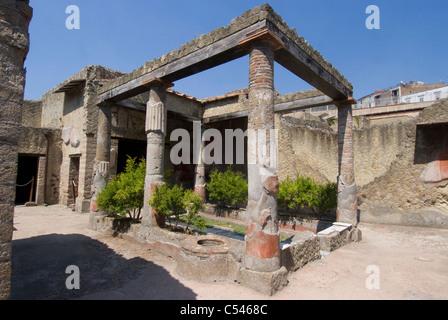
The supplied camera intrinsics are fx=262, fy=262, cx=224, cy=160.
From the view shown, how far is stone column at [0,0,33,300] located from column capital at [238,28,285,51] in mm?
2948

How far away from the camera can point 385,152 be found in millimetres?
9781

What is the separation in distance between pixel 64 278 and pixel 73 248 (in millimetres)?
1692

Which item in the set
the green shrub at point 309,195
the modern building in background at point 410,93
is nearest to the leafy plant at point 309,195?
the green shrub at point 309,195

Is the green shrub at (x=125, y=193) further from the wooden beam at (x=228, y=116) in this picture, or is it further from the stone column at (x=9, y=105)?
the wooden beam at (x=228, y=116)

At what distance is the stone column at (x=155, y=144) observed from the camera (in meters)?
5.97

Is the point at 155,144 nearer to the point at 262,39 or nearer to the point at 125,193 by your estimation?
the point at 125,193

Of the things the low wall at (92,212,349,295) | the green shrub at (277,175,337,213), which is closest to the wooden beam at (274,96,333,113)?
the green shrub at (277,175,337,213)

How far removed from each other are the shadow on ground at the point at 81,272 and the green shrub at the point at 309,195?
15.5ft

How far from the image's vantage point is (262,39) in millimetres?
4180

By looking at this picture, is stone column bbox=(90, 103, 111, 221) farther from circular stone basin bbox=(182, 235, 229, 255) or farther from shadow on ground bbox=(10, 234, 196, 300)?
circular stone basin bbox=(182, 235, 229, 255)

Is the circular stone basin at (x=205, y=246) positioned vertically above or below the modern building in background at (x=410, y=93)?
below

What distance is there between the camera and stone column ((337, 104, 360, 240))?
678 centimetres

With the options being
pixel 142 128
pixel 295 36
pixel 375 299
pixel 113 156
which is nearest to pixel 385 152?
pixel 295 36
